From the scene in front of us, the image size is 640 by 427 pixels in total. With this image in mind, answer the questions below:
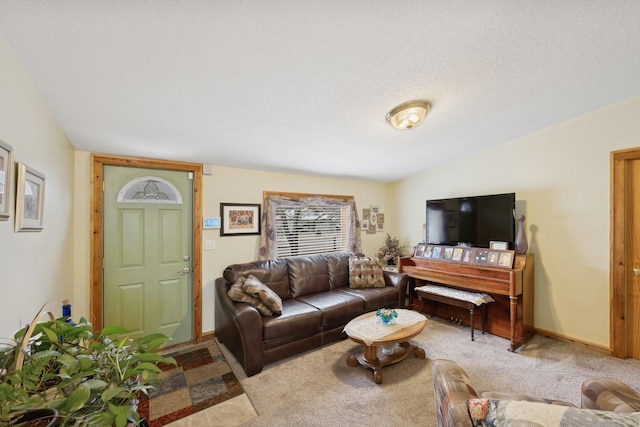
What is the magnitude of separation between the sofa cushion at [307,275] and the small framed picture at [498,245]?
2141 mm

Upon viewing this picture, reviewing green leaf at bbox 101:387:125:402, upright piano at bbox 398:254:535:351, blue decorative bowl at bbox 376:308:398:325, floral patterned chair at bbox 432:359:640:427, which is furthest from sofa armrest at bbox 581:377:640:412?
green leaf at bbox 101:387:125:402

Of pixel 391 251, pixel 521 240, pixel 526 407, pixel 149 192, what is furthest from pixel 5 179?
pixel 391 251

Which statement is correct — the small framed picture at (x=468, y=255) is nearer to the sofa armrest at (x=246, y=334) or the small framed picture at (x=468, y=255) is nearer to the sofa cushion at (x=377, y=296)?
the sofa cushion at (x=377, y=296)

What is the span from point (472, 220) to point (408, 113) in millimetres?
1908

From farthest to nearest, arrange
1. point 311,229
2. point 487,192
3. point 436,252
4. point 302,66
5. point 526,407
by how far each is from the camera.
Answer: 1. point 311,229
2. point 436,252
3. point 487,192
4. point 302,66
5. point 526,407

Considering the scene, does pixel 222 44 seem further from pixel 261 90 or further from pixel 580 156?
pixel 580 156

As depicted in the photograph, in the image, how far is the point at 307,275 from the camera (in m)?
3.48

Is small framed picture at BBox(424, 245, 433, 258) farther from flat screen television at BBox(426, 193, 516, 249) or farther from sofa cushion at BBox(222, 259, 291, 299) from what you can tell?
sofa cushion at BBox(222, 259, 291, 299)

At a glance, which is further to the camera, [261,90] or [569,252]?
[569,252]

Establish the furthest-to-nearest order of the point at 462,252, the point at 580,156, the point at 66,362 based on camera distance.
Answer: the point at 462,252
the point at 580,156
the point at 66,362

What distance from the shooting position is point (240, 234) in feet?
11.0

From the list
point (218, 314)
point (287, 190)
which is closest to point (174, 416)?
point (218, 314)

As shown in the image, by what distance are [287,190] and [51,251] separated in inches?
99.0

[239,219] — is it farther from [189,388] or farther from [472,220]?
[472,220]
